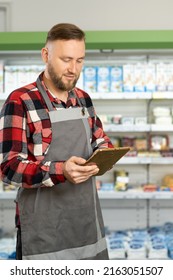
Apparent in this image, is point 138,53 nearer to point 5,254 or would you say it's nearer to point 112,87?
point 112,87

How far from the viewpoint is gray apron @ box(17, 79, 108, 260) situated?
2119 millimetres

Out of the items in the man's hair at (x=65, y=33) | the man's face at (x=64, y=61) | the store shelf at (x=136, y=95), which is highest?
the man's hair at (x=65, y=33)

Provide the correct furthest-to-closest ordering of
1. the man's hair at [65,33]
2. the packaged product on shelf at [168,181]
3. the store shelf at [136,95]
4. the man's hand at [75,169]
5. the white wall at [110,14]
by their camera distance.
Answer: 1. the white wall at [110,14]
2. the packaged product on shelf at [168,181]
3. the store shelf at [136,95]
4. the man's hair at [65,33]
5. the man's hand at [75,169]

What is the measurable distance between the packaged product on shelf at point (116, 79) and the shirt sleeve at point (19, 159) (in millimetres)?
2716

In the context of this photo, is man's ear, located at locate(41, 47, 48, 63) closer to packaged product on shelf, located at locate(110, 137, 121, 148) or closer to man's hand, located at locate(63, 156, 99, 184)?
man's hand, located at locate(63, 156, 99, 184)

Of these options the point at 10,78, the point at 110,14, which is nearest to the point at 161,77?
the point at 110,14

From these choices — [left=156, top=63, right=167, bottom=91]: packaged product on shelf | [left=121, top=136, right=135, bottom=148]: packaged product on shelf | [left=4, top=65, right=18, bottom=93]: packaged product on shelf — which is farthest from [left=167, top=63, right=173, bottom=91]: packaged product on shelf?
[left=4, top=65, right=18, bottom=93]: packaged product on shelf

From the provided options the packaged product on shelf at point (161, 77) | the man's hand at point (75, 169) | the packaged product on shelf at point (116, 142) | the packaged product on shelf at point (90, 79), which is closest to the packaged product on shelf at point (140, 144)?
the packaged product on shelf at point (116, 142)

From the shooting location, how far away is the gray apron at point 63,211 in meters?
2.12

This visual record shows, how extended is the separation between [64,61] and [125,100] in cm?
315

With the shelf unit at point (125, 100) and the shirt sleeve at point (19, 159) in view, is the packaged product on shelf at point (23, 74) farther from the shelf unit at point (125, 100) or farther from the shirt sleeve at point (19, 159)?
the shirt sleeve at point (19, 159)

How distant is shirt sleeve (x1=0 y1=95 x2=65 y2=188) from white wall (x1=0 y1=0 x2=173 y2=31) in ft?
10.9

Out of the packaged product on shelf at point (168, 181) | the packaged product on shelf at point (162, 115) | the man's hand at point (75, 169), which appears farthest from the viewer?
the packaged product on shelf at point (168, 181)

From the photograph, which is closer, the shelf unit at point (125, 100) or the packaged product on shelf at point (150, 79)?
the shelf unit at point (125, 100)
